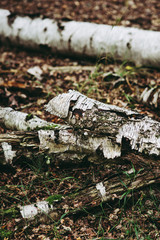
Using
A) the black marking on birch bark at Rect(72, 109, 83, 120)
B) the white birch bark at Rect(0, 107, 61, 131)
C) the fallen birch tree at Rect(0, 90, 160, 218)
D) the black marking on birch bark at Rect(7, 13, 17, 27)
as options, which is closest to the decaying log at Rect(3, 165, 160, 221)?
the fallen birch tree at Rect(0, 90, 160, 218)

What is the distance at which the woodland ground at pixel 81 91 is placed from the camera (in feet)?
6.95

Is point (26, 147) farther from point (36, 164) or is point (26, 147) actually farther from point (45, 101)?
point (45, 101)

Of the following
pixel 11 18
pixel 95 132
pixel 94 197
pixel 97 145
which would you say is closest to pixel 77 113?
pixel 95 132

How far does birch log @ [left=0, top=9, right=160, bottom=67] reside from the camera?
3.87m

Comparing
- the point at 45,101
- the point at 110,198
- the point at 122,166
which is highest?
the point at 45,101

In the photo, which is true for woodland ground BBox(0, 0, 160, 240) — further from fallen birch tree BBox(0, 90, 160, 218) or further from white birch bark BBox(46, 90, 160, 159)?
white birch bark BBox(46, 90, 160, 159)

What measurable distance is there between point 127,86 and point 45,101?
142cm

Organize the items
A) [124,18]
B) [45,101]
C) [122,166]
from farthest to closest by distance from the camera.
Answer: [124,18] → [45,101] → [122,166]

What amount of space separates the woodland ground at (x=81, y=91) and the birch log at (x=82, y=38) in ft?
0.64

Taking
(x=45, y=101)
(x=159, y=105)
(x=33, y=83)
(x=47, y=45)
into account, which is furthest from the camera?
(x=47, y=45)

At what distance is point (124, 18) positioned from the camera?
5281mm

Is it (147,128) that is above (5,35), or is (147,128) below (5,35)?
→ below

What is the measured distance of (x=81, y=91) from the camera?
11.8 ft

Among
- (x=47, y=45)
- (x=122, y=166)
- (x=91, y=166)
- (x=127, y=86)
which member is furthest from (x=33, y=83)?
(x=122, y=166)
